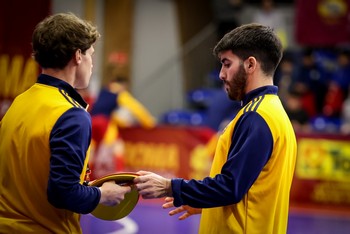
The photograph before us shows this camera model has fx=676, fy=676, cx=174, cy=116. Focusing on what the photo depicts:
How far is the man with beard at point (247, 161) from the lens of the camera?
321cm

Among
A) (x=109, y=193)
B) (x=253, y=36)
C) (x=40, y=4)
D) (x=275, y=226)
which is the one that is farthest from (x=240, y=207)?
(x=40, y=4)

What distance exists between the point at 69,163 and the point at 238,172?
80cm

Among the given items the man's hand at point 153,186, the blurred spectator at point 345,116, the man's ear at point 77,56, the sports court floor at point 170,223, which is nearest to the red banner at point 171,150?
the sports court floor at point 170,223

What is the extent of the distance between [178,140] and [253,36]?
841 cm

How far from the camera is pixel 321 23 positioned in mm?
13641

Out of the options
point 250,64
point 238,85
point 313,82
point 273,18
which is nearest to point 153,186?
point 238,85

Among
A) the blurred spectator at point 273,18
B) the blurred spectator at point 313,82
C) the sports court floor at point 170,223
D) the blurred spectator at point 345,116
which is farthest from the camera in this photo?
the blurred spectator at point 273,18

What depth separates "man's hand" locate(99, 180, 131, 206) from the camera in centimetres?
320

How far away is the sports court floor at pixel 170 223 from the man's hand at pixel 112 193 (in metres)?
4.52

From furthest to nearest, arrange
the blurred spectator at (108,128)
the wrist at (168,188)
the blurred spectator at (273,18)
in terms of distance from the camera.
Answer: the blurred spectator at (273,18) < the blurred spectator at (108,128) < the wrist at (168,188)

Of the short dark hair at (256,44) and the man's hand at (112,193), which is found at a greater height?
the short dark hair at (256,44)

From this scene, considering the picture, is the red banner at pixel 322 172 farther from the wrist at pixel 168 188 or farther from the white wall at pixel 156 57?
the wrist at pixel 168 188

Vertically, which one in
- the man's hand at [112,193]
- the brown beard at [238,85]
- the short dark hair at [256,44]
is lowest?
the man's hand at [112,193]

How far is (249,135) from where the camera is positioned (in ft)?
10.5
